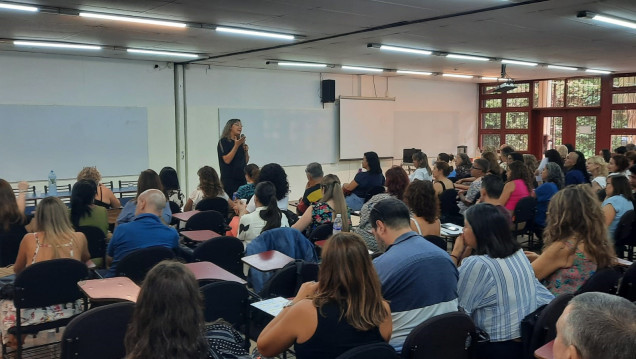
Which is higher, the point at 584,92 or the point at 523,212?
the point at 584,92

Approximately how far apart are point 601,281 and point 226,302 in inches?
90.8

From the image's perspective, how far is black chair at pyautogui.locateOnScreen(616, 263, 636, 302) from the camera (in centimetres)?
351

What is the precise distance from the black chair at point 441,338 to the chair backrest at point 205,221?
354cm

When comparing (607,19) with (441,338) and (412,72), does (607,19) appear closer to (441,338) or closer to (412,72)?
(441,338)

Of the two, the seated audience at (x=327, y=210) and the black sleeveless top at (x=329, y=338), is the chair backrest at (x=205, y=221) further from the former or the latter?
the black sleeveless top at (x=329, y=338)

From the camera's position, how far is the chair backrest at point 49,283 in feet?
11.0

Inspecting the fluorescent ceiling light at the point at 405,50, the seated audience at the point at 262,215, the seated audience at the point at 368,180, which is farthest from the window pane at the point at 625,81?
the seated audience at the point at 262,215

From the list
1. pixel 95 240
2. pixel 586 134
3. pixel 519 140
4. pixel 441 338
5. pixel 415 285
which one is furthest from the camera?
pixel 519 140

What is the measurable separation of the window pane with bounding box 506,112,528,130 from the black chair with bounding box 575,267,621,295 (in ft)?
40.2

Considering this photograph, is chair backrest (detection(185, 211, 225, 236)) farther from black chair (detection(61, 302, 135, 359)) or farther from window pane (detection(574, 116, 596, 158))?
window pane (detection(574, 116, 596, 158))

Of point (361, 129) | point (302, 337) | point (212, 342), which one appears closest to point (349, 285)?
point (302, 337)

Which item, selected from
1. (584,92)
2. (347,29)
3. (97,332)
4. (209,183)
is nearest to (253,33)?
(347,29)

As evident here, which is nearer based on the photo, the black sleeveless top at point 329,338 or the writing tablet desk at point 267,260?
the black sleeveless top at point 329,338

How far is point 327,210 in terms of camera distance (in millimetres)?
5055
